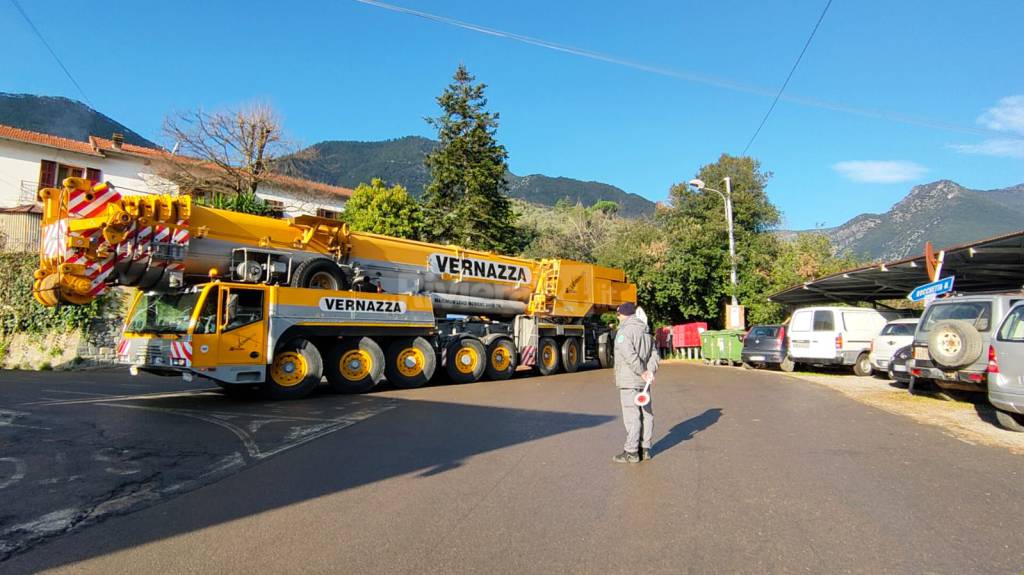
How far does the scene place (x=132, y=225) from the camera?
10.5 metres

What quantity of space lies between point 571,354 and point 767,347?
19.8 ft

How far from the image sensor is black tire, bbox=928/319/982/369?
9.60 m

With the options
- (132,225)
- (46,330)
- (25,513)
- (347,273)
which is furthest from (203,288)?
(46,330)

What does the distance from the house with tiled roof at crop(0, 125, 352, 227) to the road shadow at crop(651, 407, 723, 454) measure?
23.8m

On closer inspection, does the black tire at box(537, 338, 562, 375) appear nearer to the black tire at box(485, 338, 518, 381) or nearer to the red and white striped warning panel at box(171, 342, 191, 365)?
the black tire at box(485, 338, 518, 381)

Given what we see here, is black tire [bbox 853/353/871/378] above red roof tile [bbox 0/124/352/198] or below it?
below

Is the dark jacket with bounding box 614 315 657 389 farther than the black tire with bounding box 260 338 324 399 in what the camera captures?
No

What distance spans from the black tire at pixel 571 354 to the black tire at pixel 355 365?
7.64 meters

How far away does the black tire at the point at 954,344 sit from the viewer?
378 inches

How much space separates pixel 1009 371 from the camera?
7.89 metres

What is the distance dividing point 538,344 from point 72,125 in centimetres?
6295

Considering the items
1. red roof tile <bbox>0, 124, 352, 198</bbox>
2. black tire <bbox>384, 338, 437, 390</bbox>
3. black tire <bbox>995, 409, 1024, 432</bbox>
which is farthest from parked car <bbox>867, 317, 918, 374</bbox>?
red roof tile <bbox>0, 124, 352, 198</bbox>

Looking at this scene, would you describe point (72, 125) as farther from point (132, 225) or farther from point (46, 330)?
point (132, 225)

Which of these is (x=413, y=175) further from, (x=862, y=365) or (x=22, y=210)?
(x=862, y=365)
